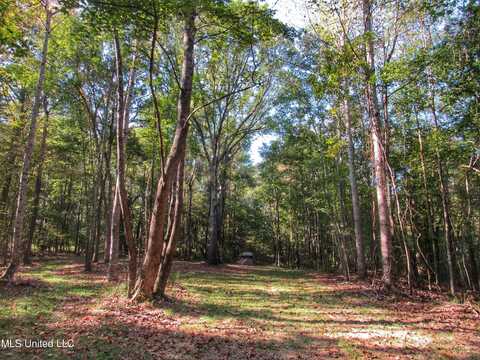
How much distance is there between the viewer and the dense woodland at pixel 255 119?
7.25 meters

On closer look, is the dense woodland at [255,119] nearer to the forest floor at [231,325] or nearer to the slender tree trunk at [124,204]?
the slender tree trunk at [124,204]

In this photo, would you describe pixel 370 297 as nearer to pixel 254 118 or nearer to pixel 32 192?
pixel 254 118

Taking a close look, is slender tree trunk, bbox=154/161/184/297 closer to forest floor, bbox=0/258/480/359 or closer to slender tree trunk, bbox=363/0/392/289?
forest floor, bbox=0/258/480/359

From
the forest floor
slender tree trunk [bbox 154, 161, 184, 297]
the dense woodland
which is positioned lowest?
the forest floor

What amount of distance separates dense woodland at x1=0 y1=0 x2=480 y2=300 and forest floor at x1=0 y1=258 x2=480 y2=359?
3.72ft

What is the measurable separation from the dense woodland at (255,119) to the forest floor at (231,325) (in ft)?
3.72

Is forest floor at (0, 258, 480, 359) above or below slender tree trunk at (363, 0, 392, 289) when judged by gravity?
below

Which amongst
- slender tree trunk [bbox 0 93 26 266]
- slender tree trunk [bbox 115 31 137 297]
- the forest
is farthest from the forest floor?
slender tree trunk [bbox 0 93 26 266]

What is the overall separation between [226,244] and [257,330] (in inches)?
1123

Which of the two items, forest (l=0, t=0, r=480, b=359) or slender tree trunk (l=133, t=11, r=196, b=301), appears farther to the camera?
slender tree trunk (l=133, t=11, r=196, b=301)

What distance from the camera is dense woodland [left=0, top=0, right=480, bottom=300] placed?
23.8 ft

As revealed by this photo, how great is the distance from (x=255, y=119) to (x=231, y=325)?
1616cm

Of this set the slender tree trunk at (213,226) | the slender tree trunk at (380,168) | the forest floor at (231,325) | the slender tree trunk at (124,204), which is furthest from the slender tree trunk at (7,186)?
the slender tree trunk at (380,168)

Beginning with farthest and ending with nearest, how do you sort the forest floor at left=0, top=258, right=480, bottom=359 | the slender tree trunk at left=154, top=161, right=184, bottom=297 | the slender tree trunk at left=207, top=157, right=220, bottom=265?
the slender tree trunk at left=207, top=157, right=220, bottom=265 → the slender tree trunk at left=154, top=161, right=184, bottom=297 → the forest floor at left=0, top=258, right=480, bottom=359
